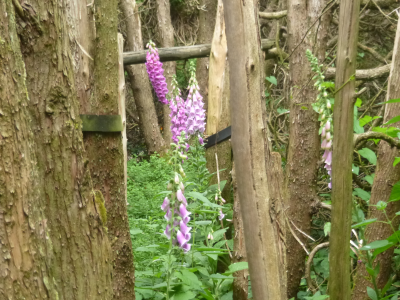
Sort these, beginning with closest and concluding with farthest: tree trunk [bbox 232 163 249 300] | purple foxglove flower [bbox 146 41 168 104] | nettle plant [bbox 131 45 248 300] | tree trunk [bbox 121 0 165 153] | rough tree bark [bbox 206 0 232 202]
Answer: nettle plant [bbox 131 45 248 300]
tree trunk [bbox 232 163 249 300]
rough tree bark [bbox 206 0 232 202]
purple foxglove flower [bbox 146 41 168 104]
tree trunk [bbox 121 0 165 153]

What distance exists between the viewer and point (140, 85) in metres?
9.52

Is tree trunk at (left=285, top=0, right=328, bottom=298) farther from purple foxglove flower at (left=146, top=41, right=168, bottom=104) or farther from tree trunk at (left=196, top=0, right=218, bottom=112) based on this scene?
tree trunk at (left=196, top=0, right=218, bottom=112)

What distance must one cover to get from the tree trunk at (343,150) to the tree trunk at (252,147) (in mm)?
267

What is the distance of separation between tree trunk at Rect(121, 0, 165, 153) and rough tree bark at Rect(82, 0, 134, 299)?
6.67m

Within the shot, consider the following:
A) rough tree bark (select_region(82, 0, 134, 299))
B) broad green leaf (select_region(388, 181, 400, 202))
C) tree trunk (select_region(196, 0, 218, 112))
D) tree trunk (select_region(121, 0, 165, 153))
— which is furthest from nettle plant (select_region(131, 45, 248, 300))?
tree trunk (select_region(121, 0, 165, 153))

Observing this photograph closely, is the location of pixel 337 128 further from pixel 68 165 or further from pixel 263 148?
pixel 68 165

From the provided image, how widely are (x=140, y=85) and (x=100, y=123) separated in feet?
23.2

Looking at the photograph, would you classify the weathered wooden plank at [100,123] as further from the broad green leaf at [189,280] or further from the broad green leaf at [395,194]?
the broad green leaf at [395,194]

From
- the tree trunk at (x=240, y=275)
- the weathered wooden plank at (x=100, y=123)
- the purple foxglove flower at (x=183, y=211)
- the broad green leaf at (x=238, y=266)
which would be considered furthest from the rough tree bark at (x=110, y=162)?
the tree trunk at (x=240, y=275)

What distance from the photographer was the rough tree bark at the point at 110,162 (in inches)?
102

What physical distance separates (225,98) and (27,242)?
3464 millimetres

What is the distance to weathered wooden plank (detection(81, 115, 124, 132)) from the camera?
2572mm

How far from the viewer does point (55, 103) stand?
1660 millimetres

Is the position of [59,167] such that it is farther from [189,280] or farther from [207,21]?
[207,21]
